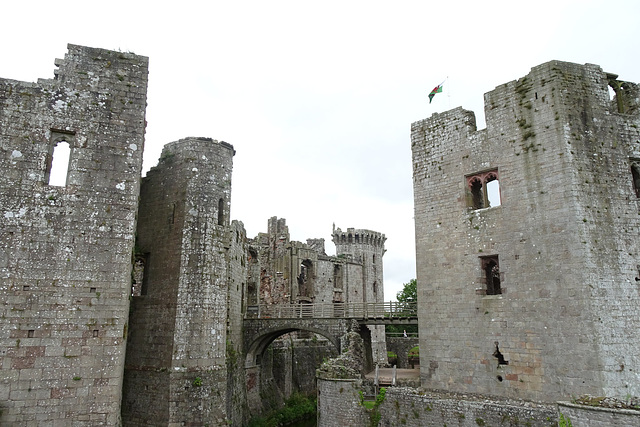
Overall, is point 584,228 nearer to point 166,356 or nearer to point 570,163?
point 570,163

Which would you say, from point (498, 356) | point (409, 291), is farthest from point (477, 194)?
point (409, 291)

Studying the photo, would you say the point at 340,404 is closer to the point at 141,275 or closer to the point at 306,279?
the point at 141,275

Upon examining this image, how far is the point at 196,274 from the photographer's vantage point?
1642cm

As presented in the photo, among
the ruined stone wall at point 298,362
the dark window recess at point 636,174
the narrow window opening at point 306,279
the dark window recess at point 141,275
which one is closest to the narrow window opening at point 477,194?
the dark window recess at point 636,174

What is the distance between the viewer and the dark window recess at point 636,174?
44.1 feet

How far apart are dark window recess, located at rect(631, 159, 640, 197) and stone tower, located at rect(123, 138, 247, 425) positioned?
1379cm

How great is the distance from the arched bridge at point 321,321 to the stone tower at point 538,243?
4.39m

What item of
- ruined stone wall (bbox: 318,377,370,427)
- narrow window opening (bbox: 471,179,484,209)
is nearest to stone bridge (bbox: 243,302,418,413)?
ruined stone wall (bbox: 318,377,370,427)

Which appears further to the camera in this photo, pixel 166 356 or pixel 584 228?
pixel 166 356

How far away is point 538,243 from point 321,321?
11517mm

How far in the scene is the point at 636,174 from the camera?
44.7 feet

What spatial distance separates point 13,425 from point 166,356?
5876 mm

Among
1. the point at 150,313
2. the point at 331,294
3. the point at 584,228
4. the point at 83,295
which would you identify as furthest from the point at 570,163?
the point at 331,294

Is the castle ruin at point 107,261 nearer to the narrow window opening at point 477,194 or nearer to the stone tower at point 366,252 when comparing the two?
the narrow window opening at point 477,194
